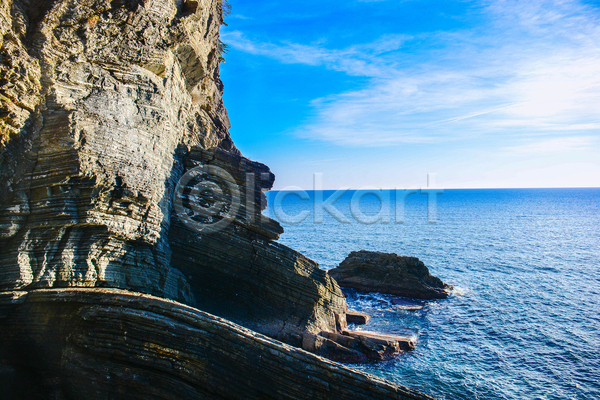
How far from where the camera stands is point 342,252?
5409 centimetres

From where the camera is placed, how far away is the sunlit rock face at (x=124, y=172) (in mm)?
12000

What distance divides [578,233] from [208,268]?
8484 cm

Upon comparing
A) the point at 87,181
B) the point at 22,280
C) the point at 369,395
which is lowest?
the point at 369,395

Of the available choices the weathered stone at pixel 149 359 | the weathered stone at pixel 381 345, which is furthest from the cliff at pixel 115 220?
the weathered stone at pixel 381 345

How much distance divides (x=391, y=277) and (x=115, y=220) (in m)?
25.8

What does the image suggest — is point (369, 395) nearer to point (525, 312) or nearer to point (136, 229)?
point (136, 229)

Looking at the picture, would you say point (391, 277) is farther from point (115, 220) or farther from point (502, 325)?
point (115, 220)

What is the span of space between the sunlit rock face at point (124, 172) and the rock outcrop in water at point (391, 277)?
1339 centimetres

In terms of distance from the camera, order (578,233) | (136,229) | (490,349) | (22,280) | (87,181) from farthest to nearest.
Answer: (578,233) < (490,349) < (136,229) < (87,181) < (22,280)

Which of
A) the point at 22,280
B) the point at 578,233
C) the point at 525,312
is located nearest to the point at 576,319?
the point at 525,312

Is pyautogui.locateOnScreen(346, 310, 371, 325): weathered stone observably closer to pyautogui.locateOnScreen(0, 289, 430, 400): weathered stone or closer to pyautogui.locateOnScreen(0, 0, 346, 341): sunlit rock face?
pyautogui.locateOnScreen(0, 0, 346, 341): sunlit rock face

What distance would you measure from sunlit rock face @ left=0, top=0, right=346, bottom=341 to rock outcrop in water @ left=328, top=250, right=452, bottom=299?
13.4 metres

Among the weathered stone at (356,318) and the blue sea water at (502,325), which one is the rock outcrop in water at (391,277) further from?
the weathered stone at (356,318)

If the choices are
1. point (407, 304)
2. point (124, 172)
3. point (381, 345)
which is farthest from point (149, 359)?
point (407, 304)
